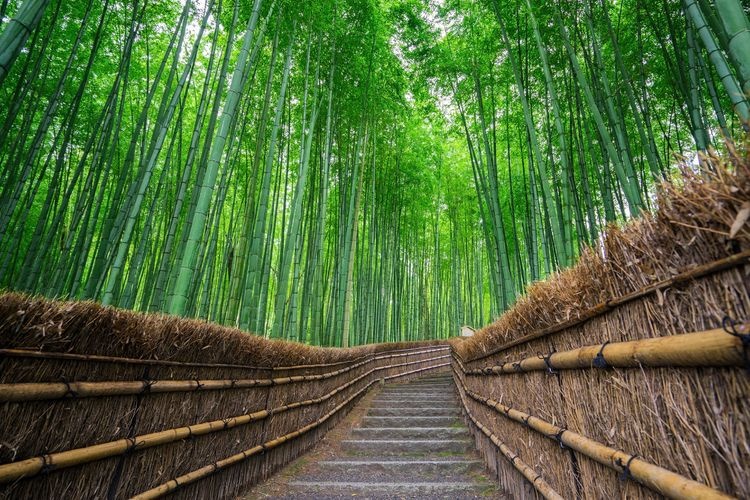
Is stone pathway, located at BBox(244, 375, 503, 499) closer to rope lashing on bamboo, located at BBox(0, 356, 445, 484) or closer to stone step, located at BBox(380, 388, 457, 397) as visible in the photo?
rope lashing on bamboo, located at BBox(0, 356, 445, 484)

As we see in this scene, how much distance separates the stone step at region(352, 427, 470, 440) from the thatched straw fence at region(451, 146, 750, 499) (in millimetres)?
2259

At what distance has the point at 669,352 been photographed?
802mm

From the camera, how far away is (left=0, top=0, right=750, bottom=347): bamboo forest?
3340mm

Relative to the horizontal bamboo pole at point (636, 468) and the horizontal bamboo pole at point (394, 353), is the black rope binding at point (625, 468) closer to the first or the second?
the horizontal bamboo pole at point (636, 468)

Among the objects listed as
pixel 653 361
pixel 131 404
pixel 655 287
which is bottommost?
pixel 131 404

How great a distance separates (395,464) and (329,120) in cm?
363

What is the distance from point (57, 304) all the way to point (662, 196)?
160 cm

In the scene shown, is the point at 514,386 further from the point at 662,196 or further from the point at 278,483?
the point at 278,483

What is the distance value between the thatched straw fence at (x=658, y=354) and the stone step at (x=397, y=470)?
4.74 ft

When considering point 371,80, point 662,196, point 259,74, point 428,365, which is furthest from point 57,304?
point 428,365

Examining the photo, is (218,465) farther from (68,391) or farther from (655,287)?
(655,287)

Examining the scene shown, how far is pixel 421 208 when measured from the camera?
371 inches

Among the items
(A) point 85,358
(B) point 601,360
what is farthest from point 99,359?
(B) point 601,360

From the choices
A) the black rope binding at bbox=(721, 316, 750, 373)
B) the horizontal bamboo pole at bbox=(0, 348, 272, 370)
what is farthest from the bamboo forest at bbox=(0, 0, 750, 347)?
the black rope binding at bbox=(721, 316, 750, 373)
